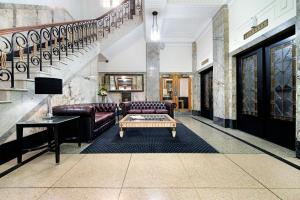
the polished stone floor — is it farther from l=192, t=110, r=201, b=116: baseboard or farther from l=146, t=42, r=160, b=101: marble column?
l=146, t=42, r=160, b=101: marble column

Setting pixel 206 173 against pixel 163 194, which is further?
pixel 206 173

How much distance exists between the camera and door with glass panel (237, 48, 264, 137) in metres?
4.34

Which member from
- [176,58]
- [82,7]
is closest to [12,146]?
[176,58]

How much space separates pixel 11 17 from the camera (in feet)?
16.7

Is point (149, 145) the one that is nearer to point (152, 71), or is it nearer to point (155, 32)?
point (155, 32)

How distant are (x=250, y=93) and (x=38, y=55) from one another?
5.66 meters

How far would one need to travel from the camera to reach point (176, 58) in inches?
392

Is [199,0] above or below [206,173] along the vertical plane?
above

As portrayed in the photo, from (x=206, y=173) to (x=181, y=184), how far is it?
0.48 metres

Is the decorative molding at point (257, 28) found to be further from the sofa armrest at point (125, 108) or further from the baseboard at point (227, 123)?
the sofa armrest at point (125, 108)

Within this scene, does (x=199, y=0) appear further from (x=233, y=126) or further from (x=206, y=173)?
(x=206, y=173)

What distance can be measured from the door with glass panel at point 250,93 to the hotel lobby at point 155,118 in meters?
0.03

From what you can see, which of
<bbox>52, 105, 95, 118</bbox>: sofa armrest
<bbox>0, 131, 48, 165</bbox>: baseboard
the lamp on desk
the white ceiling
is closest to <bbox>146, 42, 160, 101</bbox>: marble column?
the white ceiling

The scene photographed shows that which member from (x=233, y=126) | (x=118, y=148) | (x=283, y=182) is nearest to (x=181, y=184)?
(x=283, y=182)
